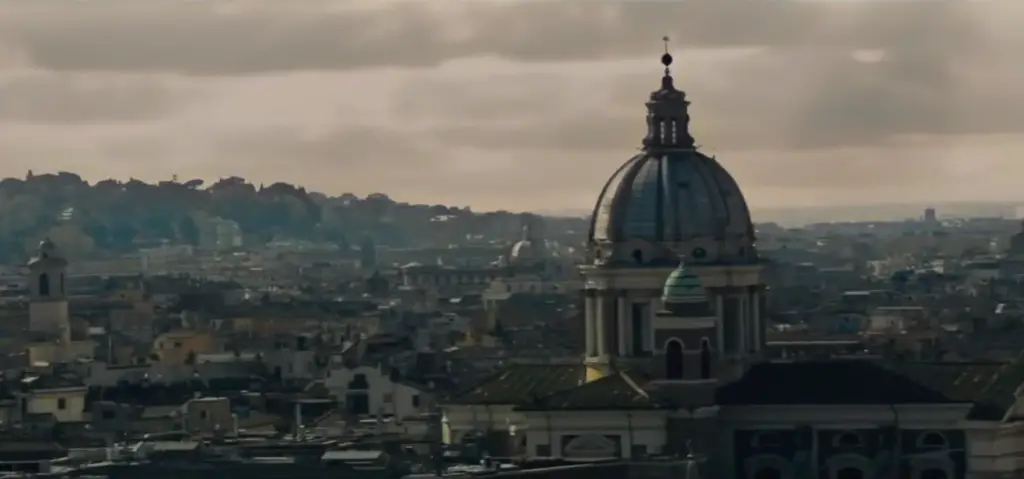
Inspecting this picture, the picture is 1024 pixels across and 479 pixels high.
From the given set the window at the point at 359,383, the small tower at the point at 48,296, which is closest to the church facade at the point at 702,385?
the window at the point at 359,383

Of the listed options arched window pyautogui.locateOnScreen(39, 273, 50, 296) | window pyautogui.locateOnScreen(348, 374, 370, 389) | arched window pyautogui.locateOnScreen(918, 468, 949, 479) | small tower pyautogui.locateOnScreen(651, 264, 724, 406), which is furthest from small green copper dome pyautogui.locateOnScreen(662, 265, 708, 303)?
arched window pyautogui.locateOnScreen(39, 273, 50, 296)

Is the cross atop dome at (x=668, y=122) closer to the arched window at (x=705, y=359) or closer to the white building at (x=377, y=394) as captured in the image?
the arched window at (x=705, y=359)

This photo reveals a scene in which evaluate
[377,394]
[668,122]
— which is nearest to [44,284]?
[377,394]

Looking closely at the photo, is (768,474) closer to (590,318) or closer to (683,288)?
(683,288)

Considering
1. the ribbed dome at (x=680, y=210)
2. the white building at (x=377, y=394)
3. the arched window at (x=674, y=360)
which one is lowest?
the white building at (x=377, y=394)

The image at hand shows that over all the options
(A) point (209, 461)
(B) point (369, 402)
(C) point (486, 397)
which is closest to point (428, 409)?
(B) point (369, 402)

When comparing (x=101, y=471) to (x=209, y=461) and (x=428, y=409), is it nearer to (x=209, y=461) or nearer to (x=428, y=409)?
(x=209, y=461)

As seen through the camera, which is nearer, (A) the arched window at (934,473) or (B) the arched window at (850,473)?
(A) the arched window at (934,473)
